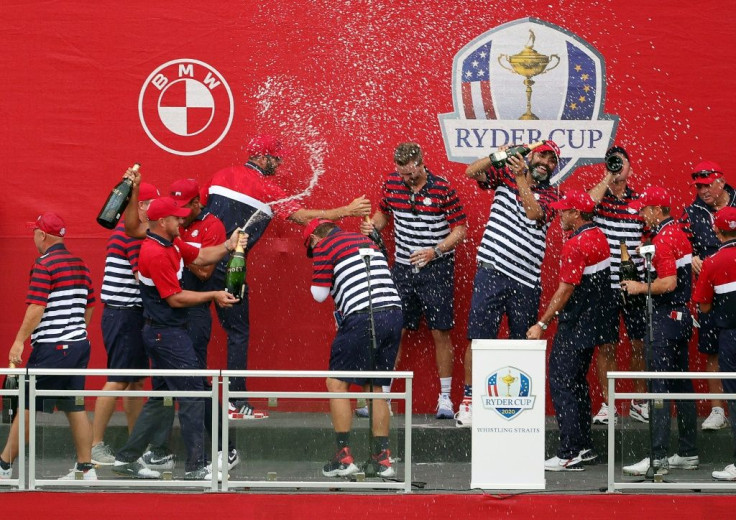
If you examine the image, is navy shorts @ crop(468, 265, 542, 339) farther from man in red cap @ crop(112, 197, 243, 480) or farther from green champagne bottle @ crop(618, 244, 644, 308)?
man in red cap @ crop(112, 197, 243, 480)

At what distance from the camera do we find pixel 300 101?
Answer: 9492mm

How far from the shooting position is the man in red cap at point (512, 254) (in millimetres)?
8648

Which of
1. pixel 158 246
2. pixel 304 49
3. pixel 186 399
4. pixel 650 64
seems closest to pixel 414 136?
pixel 304 49

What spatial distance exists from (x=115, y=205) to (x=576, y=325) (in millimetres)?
2899

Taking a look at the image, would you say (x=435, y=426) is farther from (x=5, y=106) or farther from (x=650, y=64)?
(x=5, y=106)

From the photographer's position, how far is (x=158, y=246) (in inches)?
299

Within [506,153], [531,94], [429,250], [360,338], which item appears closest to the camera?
[360,338]

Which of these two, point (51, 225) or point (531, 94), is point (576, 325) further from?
point (51, 225)

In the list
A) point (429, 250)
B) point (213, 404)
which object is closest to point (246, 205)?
point (429, 250)

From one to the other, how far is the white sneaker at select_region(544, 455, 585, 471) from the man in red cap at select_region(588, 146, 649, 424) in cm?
75

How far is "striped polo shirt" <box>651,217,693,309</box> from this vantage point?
8.12m

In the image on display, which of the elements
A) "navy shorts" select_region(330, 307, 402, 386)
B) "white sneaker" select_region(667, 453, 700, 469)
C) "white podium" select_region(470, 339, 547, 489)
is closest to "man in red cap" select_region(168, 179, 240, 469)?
"navy shorts" select_region(330, 307, 402, 386)

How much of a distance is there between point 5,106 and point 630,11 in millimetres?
4512

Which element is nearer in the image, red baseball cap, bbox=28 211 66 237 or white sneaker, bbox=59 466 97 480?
white sneaker, bbox=59 466 97 480
